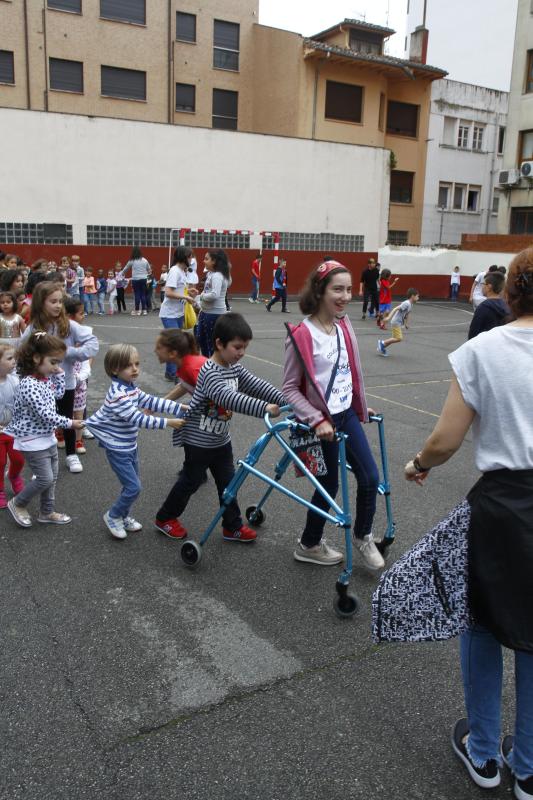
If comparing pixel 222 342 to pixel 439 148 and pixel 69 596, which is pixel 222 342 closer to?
pixel 69 596

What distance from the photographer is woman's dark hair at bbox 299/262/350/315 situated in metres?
4.05

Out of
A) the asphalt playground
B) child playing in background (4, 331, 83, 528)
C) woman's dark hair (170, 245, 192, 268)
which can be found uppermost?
woman's dark hair (170, 245, 192, 268)

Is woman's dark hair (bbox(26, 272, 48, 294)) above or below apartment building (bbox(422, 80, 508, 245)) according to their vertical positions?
below

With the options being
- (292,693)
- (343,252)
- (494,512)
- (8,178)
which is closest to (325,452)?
(292,693)

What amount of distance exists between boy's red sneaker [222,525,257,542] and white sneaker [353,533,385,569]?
2.73ft

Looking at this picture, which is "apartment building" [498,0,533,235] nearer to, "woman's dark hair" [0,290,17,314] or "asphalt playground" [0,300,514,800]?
"woman's dark hair" [0,290,17,314]

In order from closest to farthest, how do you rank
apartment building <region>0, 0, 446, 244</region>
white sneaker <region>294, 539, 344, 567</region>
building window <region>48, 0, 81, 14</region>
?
white sneaker <region>294, 539, 344, 567</region> < building window <region>48, 0, 81, 14</region> < apartment building <region>0, 0, 446, 244</region>

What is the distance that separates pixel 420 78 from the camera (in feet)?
121

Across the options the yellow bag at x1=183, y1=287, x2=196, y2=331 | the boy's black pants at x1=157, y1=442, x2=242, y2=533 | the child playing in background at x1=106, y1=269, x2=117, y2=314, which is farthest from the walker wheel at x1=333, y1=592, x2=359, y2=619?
the child playing in background at x1=106, y1=269, x2=117, y2=314

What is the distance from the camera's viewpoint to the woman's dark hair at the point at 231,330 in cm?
432

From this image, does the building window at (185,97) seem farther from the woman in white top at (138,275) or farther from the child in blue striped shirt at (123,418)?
the child in blue striped shirt at (123,418)

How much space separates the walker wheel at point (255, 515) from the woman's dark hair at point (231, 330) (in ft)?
4.31

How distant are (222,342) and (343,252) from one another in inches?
1070

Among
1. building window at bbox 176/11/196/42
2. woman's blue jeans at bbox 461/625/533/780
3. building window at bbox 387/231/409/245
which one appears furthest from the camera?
building window at bbox 387/231/409/245
